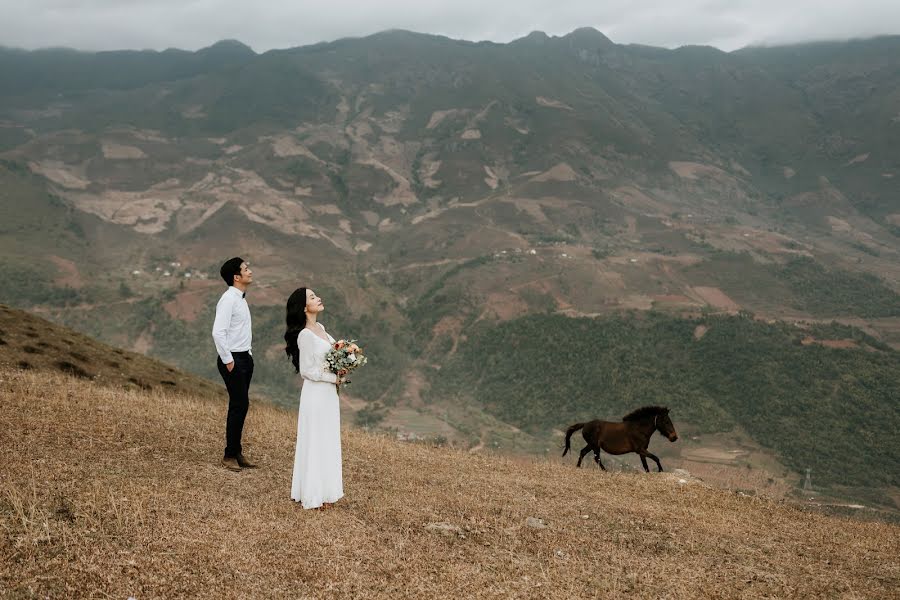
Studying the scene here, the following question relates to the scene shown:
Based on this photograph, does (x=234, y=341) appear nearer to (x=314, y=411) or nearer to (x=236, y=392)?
(x=236, y=392)

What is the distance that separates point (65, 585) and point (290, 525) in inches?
89.9

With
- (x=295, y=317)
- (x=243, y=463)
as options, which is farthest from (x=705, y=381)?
(x=295, y=317)

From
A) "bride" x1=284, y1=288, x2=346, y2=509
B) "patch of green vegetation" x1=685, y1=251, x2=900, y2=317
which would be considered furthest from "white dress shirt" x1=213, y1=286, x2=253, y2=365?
"patch of green vegetation" x1=685, y1=251, x2=900, y2=317

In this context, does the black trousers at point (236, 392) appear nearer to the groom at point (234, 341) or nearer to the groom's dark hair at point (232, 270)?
the groom at point (234, 341)

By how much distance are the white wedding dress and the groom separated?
3.50ft

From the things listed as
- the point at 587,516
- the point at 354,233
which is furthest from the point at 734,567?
the point at 354,233

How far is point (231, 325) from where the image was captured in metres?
8.27

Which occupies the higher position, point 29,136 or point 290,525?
point 29,136

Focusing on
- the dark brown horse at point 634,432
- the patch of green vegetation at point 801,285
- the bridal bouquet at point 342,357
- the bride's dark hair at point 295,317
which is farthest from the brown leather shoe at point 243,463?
the patch of green vegetation at point 801,285

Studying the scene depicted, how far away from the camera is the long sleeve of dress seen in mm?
7570

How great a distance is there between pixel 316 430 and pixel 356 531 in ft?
4.51

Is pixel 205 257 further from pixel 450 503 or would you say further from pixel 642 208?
pixel 450 503

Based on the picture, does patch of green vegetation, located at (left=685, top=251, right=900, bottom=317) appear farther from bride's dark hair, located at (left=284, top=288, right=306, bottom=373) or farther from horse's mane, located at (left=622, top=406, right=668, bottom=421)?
bride's dark hair, located at (left=284, top=288, right=306, bottom=373)

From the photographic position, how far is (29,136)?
184 m
